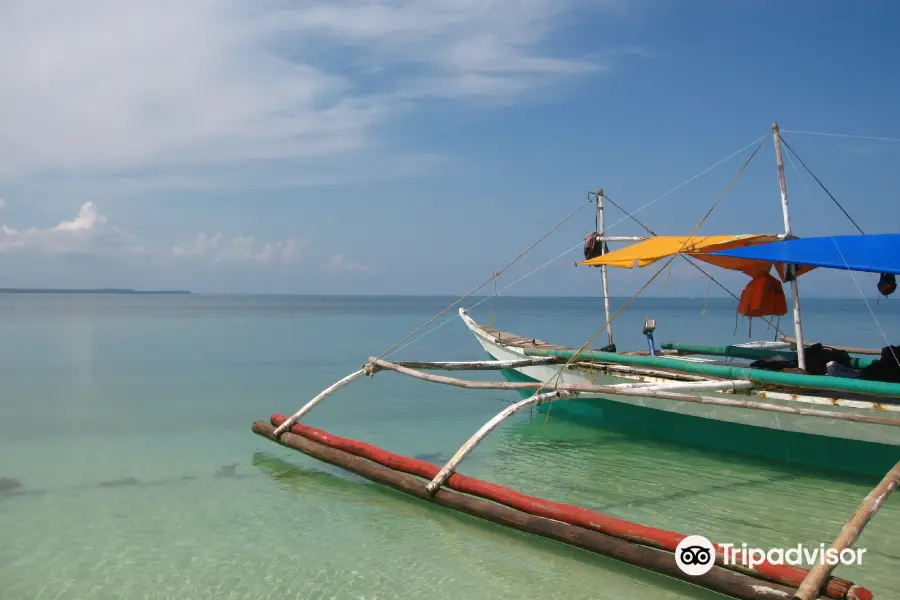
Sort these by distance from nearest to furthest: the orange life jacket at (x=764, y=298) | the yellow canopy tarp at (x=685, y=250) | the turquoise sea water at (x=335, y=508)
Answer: the turquoise sea water at (x=335, y=508) → the yellow canopy tarp at (x=685, y=250) → the orange life jacket at (x=764, y=298)

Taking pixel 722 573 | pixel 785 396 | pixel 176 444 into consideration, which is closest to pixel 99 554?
pixel 176 444

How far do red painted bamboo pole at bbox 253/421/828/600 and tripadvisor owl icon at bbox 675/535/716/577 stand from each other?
38mm

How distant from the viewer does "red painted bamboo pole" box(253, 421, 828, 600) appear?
5.11 m

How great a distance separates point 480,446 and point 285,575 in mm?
5239

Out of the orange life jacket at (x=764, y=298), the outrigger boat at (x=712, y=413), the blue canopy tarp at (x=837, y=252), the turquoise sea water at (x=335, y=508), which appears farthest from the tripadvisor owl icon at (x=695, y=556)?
the orange life jacket at (x=764, y=298)

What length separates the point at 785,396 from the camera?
336 inches

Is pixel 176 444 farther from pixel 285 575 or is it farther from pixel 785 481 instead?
pixel 785 481

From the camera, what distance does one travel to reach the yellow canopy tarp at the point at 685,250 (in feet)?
34.2

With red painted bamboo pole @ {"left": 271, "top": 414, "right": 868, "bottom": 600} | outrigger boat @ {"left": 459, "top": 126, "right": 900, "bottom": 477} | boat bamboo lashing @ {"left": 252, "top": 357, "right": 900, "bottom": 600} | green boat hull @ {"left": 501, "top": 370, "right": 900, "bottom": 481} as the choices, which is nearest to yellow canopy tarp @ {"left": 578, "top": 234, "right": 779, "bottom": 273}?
outrigger boat @ {"left": 459, "top": 126, "right": 900, "bottom": 477}

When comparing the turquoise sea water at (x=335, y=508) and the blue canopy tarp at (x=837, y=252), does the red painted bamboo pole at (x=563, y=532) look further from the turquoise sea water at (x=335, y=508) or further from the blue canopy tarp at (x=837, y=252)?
the blue canopy tarp at (x=837, y=252)

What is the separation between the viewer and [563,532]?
6176 mm

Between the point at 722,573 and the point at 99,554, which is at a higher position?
the point at 722,573

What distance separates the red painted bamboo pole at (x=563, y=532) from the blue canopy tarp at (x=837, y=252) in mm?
5096

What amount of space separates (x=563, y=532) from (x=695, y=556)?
1201mm
